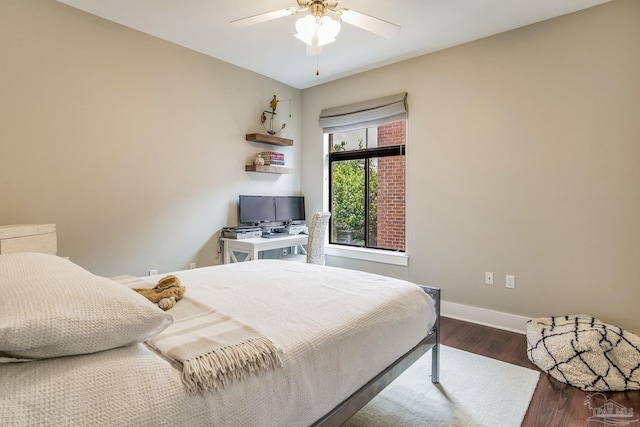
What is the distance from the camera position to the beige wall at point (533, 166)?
243 centimetres

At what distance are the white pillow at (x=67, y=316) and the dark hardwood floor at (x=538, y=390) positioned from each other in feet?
6.26

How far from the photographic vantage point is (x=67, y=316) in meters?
0.81

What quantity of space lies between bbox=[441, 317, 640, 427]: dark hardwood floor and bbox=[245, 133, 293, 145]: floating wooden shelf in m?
2.66

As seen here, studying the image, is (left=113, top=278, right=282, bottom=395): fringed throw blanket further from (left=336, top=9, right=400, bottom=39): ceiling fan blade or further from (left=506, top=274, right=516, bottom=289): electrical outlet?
(left=506, top=274, right=516, bottom=289): electrical outlet

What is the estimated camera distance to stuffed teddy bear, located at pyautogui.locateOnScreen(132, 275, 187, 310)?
1.41 metres

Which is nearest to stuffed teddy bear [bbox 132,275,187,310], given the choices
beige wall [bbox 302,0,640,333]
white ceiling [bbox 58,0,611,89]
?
white ceiling [bbox 58,0,611,89]

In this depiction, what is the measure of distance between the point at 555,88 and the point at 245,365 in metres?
3.03

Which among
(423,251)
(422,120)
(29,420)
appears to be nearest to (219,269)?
(29,420)

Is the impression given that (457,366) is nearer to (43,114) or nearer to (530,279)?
(530,279)

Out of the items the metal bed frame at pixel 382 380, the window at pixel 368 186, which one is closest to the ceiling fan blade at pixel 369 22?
the window at pixel 368 186

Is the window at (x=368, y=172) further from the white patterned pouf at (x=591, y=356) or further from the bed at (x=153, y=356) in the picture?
the bed at (x=153, y=356)

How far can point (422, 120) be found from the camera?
11.2 feet

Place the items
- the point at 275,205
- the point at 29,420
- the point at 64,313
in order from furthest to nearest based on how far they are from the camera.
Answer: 1. the point at 275,205
2. the point at 64,313
3. the point at 29,420

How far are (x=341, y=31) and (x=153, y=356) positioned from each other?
287 cm
